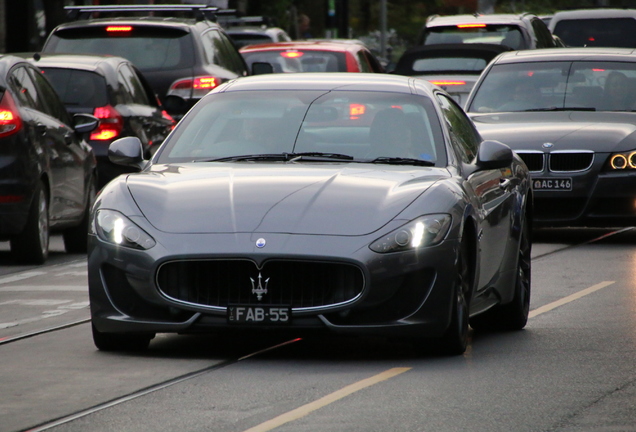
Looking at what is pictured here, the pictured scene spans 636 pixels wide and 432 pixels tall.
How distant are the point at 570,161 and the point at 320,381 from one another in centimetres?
796

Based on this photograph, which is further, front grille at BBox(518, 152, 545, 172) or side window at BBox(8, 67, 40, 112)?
front grille at BBox(518, 152, 545, 172)

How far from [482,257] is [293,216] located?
4.09 feet

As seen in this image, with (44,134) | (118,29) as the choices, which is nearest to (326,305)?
(44,134)

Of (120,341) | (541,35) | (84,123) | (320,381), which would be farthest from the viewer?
(541,35)

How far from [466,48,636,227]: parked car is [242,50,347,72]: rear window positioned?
4783mm

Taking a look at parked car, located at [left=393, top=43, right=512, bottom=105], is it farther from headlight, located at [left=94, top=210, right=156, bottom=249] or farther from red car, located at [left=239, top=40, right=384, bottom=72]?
headlight, located at [left=94, top=210, right=156, bottom=249]

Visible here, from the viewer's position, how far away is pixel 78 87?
1561 cm

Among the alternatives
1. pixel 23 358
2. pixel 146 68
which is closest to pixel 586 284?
pixel 23 358

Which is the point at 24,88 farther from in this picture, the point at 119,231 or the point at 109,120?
the point at 119,231

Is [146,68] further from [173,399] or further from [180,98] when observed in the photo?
[173,399]

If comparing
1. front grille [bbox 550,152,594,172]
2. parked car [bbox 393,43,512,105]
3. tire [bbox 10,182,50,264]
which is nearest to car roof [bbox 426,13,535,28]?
parked car [bbox 393,43,512,105]

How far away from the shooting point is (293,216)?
24.5ft

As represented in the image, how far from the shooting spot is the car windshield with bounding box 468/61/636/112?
15.8 metres

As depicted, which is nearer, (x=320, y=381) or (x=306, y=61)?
(x=320, y=381)
